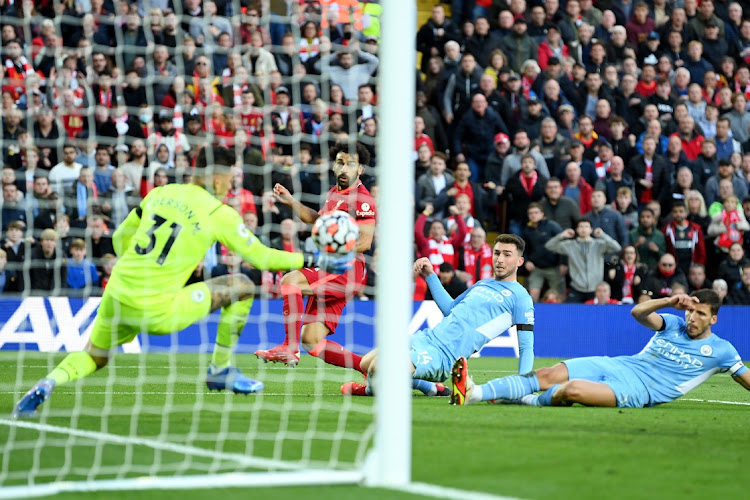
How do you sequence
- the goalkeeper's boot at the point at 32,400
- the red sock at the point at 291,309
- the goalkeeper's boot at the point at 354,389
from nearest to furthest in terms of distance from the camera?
1. the goalkeeper's boot at the point at 32,400
2. the goalkeeper's boot at the point at 354,389
3. the red sock at the point at 291,309

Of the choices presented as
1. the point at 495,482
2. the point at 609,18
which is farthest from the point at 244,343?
the point at 495,482

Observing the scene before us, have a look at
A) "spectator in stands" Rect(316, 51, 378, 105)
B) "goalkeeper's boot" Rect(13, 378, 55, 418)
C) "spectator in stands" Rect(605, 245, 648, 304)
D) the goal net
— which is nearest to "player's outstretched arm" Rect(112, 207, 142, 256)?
the goal net

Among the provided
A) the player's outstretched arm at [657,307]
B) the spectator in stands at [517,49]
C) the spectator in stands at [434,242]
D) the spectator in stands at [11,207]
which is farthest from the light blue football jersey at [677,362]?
the spectator in stands at [517,49]

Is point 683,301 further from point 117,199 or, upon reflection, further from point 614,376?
point 117,199

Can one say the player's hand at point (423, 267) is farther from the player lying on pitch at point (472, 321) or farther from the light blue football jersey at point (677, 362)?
the light blue football jersey at point (677, 362)

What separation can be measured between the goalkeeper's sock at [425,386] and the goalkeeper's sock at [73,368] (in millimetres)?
2742

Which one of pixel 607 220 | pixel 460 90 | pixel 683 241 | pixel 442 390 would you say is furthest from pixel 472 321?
pixel 460 90

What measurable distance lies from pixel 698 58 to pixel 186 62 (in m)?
9.49

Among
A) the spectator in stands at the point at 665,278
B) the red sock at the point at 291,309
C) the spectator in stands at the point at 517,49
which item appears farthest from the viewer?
the spectator in stands at the point at 517,49

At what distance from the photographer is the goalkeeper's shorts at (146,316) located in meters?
7.02

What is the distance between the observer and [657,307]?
780 centimetres

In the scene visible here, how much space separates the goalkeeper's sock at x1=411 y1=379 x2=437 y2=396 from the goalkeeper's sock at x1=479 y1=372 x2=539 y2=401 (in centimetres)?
110

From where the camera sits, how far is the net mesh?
9.74 metres

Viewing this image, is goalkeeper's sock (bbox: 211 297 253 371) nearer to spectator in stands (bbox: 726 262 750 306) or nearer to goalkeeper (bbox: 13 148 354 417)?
goalkeeper (bbox: 13 148 354 417)
